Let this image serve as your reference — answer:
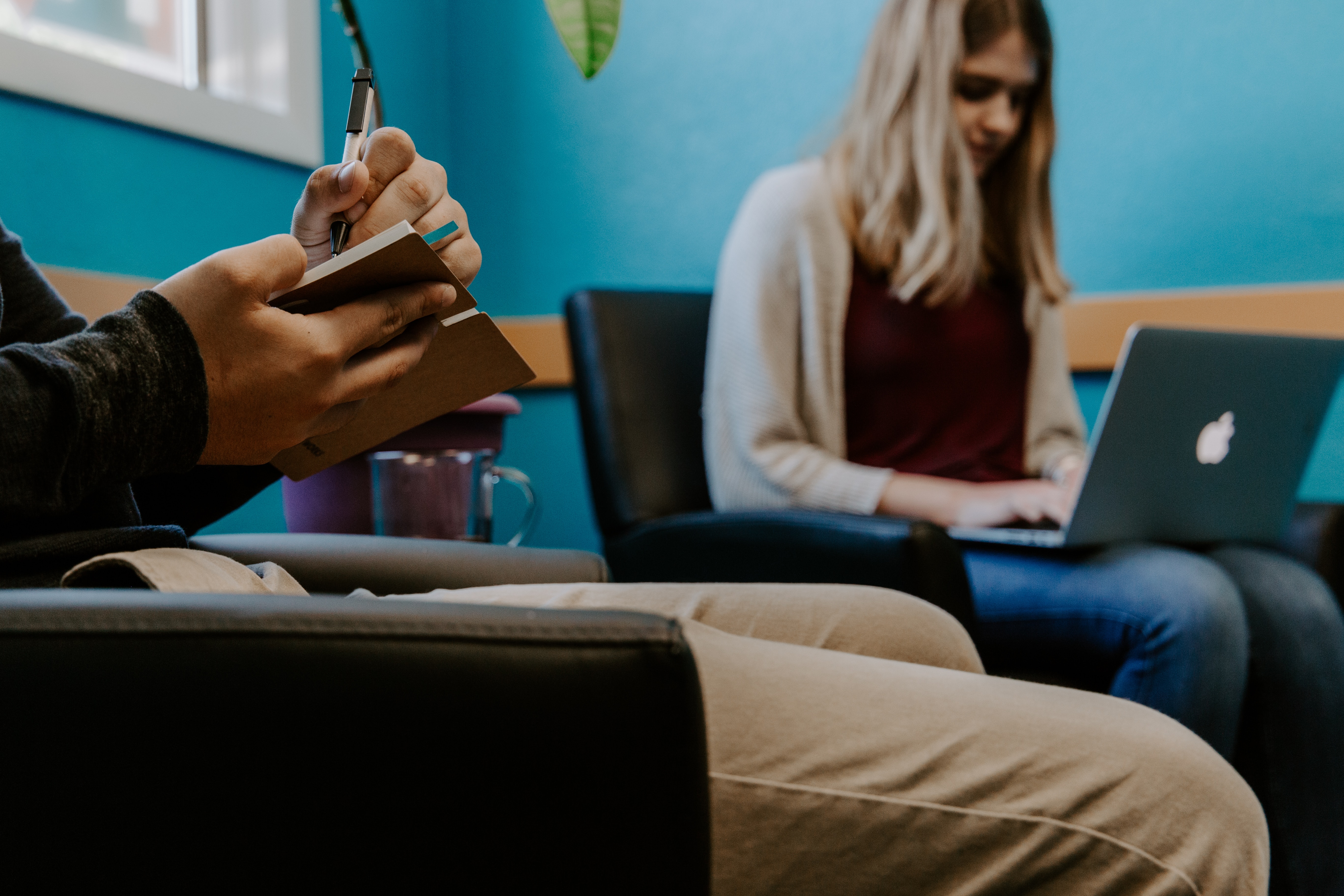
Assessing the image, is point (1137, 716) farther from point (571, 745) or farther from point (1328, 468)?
point (1328, 468)

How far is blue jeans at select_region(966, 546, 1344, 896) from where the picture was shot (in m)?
1.04

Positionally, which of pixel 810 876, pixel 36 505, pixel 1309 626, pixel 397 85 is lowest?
pixel 1309 626

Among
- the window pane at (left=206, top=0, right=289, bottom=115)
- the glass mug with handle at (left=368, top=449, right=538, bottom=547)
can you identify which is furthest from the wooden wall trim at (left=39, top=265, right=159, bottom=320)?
the window pane at (left=206, top=0, right=289, bottom=115)

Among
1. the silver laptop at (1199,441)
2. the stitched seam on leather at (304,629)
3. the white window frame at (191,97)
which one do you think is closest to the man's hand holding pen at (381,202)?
the stitched seam on leather at (304,629)

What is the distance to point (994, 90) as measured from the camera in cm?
148

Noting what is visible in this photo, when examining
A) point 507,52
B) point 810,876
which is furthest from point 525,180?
point 810,876

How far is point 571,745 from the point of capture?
419 millimetres

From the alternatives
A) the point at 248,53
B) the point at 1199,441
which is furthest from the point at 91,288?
the point at 1199,441

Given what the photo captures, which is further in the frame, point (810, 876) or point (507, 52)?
point (507, 52)

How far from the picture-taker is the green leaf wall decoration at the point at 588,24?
1.03 metres

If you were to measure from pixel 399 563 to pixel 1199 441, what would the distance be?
823mm

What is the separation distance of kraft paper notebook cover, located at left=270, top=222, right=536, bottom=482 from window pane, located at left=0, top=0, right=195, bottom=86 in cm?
100

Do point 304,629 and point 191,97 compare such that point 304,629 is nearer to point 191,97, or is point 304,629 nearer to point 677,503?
point 677,503

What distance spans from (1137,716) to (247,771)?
1.49 ft
